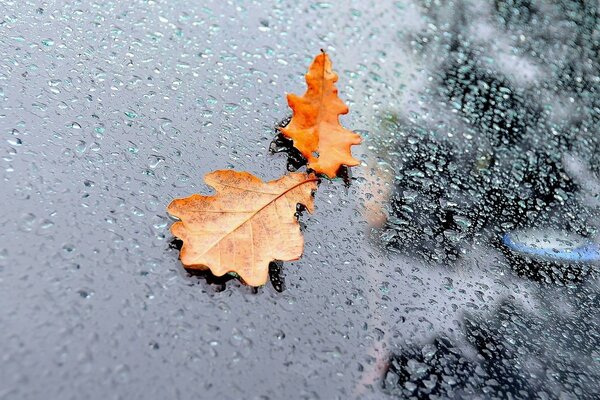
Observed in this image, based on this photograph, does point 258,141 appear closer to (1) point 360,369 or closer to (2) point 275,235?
(2) point 275,235

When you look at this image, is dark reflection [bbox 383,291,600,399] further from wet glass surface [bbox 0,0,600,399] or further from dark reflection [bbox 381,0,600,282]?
dark reflection [bbox 381,0,600,282]

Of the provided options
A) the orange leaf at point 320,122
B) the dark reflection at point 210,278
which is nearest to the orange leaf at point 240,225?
the dark reflection at point 210,278

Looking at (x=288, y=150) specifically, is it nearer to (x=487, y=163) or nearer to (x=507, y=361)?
(x=487, y=163)

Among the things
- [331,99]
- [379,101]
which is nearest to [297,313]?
[331,99]

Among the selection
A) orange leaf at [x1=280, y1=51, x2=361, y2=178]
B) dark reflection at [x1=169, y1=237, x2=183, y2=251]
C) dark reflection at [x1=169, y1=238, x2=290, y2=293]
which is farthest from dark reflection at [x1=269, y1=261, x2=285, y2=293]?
orange leaf at [x1=280, y1=51, x2=361, y2=178]

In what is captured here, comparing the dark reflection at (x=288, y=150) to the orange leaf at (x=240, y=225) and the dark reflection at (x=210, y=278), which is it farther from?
the dark reflection at (x=210, y=278)
